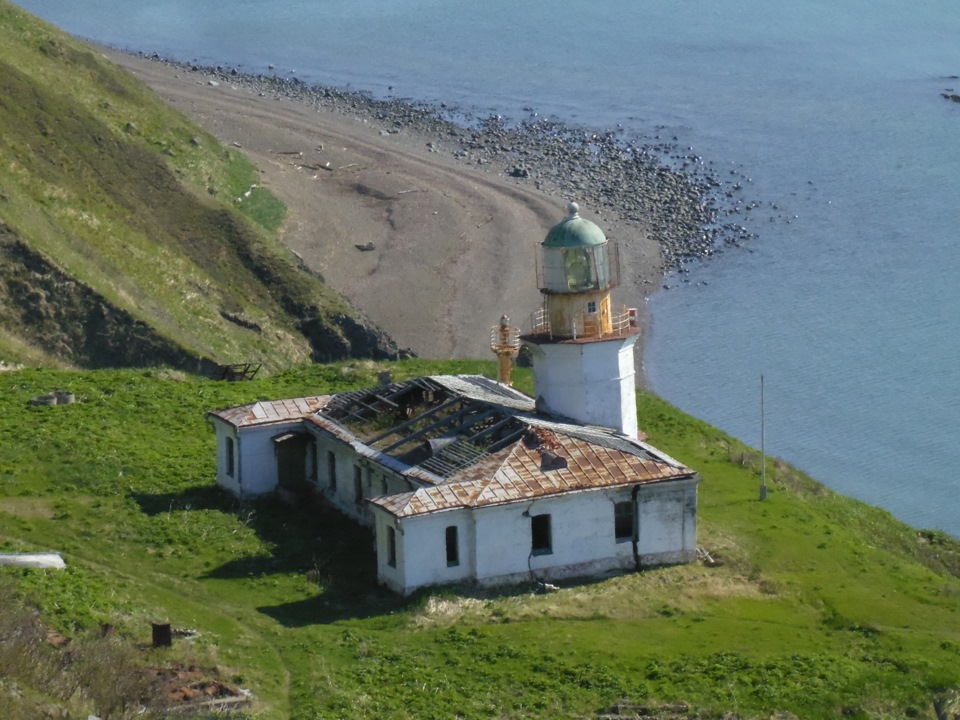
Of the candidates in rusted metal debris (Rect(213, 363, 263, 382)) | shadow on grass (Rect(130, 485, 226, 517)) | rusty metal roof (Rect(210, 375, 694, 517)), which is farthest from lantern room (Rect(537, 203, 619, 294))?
rusted metal debris (Rect(213, 363, 263, 382))

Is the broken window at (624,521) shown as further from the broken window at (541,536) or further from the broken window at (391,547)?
the broken window at (391,547)

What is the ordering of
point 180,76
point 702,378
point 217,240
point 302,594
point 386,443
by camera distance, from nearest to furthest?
point 302,594
point 386,443
point 702,378
point 217,240
point 180,76

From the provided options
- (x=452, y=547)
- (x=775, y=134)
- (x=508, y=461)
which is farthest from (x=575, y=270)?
(x=775, y=134)

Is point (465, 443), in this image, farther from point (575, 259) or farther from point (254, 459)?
point (254, 459)

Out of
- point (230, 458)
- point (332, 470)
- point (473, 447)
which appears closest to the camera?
point (473, 447)

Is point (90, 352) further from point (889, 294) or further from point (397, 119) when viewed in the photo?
point (397, 119)

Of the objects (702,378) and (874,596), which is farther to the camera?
(702,378)

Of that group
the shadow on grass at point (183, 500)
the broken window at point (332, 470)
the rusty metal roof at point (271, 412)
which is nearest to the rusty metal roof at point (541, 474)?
the broken window at point (332, 470)

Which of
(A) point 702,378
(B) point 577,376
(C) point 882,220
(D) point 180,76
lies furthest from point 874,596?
(D) point 180,76
